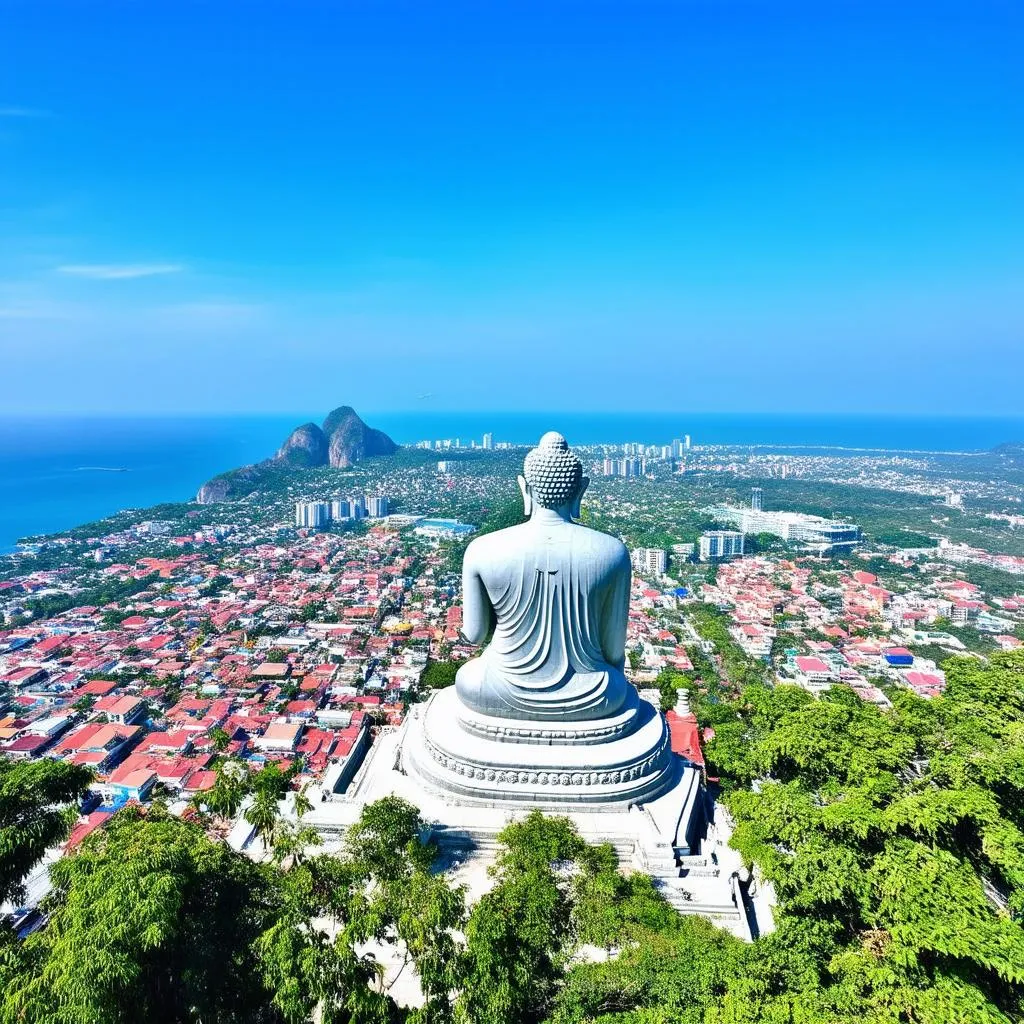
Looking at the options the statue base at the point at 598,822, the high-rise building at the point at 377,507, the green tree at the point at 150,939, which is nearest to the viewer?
the green tree at the point at 150,939

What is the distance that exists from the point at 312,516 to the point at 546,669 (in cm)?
4797

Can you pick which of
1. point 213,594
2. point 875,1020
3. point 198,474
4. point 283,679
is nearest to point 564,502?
point 875,1020

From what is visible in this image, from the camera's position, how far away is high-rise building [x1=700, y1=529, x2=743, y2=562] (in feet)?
151

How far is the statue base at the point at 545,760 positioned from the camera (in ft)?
31.4

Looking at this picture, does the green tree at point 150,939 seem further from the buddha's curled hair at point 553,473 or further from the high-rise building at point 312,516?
the high-rise building at point 312,516

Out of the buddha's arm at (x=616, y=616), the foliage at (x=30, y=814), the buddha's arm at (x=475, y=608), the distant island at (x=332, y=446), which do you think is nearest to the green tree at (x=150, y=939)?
the foliage at (x=30, y=814)

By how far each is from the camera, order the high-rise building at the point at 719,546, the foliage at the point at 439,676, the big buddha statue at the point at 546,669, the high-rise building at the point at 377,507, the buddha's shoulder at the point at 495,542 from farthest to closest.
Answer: the high-rise building at the point at 377,507
the high-rise building at the point at 719,546
the foliage at the point at 439,676
the buddha's shoulder at the point at 495,542
the big buddha statue at the point at 546,669

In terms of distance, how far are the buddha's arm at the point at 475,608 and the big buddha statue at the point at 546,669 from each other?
2cm

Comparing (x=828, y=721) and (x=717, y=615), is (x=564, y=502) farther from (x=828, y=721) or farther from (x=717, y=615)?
(x=717, y=615)

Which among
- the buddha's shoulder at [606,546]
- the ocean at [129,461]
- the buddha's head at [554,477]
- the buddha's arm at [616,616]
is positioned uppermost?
the buddha's head at [554,477]

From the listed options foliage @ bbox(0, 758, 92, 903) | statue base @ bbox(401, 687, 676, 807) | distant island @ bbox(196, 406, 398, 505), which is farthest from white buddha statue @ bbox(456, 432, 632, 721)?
distant island @ bbox(196, 406, 398, 505)

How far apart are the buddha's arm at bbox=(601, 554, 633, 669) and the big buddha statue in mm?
18

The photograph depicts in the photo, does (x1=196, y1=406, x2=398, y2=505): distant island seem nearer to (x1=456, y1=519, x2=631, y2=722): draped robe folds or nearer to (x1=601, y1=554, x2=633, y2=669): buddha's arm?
(x1=456, y1=519, x2=631, y2=722): draped robe folds

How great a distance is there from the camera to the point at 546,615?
10109 mm
